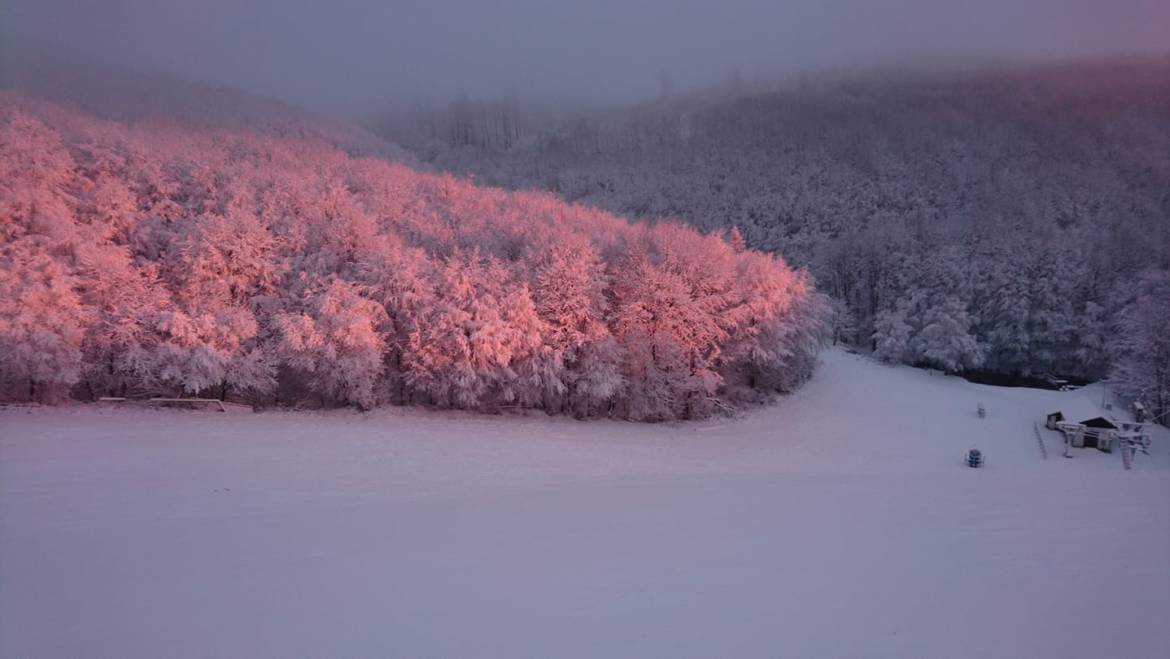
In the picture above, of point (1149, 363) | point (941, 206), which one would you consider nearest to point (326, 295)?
point (1149, 363)

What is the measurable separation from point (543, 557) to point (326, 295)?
71.1ft

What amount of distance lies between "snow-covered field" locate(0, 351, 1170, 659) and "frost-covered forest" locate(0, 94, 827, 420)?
7547 millimetres

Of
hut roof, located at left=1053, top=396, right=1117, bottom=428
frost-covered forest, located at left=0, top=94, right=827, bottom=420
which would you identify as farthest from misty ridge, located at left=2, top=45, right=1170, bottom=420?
hut roof, located at left=1053, top=396, right=1117, bottom=428

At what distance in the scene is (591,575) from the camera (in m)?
6.91

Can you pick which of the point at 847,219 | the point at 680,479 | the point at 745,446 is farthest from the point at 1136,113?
the point at 680,479

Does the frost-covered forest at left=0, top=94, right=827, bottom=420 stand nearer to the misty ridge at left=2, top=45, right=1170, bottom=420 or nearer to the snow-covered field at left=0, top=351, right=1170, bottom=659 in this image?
the misty ridge at left=2, top=45, right=1170, bottom=420

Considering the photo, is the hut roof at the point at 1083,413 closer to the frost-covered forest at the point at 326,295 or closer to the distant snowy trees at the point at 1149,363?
the distant snowy trees at the point at 1149,363

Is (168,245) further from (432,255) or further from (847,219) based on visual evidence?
(847,219)

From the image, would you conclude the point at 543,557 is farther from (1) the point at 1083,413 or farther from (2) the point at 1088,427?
(1) the point at 1083,413

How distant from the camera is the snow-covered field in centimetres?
544

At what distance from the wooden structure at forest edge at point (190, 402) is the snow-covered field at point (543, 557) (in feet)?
19.7

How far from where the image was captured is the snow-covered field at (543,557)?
214 inches

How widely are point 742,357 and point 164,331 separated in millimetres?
30514

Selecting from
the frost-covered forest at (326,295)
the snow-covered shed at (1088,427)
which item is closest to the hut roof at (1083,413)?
the snow-covered shed at (1088,427)
